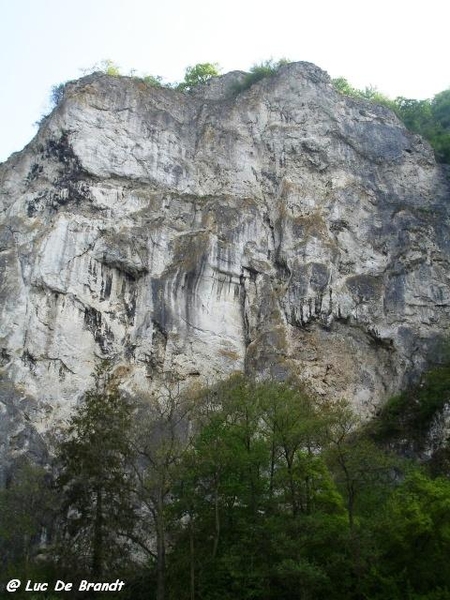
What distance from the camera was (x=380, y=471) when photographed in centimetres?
1684

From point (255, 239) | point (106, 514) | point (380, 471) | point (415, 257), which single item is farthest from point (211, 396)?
point (415, 257)

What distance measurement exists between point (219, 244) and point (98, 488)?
44.9 feet

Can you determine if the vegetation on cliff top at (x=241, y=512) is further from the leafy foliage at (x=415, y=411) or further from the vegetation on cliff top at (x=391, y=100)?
the vegetation on cliff top at (x=391, y=100)

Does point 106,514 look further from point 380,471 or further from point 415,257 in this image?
point 415,257

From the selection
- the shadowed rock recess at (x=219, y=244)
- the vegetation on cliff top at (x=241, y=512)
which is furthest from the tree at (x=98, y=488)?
the shadowed rock recess at (x=219, y=244)

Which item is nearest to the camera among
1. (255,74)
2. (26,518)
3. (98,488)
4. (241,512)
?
(241,512)

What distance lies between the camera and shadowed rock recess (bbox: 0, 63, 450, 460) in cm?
2619

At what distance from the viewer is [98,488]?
1823 centimetres

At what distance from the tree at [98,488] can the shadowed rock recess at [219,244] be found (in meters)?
4.59

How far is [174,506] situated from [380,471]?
5374 mm

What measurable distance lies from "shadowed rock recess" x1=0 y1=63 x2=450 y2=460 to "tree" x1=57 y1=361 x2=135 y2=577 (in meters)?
4.59

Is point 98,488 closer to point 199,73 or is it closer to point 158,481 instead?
point 158,481

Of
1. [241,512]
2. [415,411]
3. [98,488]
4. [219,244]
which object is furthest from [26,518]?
[219,244]

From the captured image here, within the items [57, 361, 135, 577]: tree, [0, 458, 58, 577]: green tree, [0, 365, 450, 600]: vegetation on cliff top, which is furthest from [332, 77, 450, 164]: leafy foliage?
[0, 458, 58, 577]: green tree
